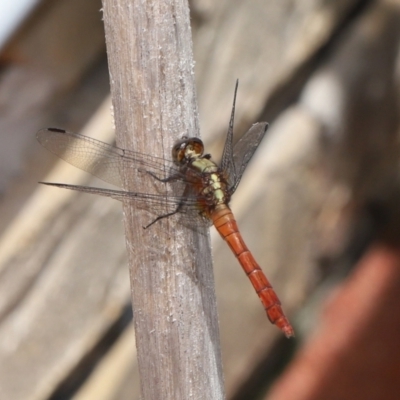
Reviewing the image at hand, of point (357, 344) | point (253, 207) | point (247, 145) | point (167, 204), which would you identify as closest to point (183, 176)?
point (167, 204)

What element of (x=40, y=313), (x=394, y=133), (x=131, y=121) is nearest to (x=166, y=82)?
(x=131, y=121)

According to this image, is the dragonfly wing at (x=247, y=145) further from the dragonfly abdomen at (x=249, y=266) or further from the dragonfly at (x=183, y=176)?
the dragonfly abdomen at (x=249, y=266)

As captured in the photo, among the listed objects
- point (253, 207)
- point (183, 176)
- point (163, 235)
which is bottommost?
point (163, 235)

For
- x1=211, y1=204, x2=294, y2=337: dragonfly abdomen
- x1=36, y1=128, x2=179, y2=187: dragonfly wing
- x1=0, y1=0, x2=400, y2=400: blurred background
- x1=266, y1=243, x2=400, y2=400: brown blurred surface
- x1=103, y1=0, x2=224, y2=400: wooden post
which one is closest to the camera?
x1=103, y1=0, x2=224, y2=400: wooden post

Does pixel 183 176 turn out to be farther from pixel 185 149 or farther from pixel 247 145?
pixel 247 145

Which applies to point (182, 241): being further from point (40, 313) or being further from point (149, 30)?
point (40, 313)

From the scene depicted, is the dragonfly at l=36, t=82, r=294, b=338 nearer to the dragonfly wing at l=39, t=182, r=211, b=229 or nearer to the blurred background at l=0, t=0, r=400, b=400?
the dragonfly wing at l=39, t=182, r=211, b=229

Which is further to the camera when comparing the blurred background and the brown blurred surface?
the brown blurred surface

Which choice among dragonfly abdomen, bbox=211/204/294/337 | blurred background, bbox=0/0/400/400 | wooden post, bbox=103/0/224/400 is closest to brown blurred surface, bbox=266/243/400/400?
blurred background, bbox=0/0/400/400
